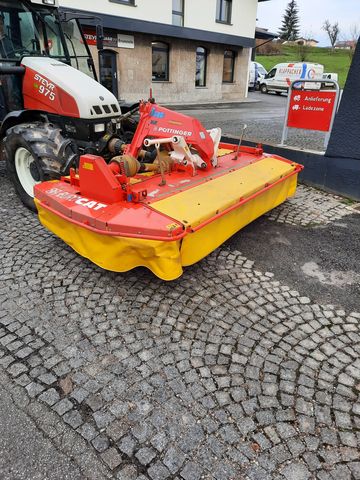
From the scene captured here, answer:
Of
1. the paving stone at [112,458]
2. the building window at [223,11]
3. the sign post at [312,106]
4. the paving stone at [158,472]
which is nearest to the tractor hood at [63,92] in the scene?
the sign post at [312,106]

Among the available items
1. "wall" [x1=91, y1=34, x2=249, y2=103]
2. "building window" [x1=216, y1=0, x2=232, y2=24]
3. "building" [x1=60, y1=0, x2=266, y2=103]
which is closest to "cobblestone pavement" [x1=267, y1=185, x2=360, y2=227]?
"building" [x1=60, y1=0, x2=266, y2=103]

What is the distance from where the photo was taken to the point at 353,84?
17.7 ft

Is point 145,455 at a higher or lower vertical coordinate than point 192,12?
lower

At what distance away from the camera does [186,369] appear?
2545 millimetres

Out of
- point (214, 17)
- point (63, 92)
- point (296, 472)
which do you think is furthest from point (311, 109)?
point (214, 17)

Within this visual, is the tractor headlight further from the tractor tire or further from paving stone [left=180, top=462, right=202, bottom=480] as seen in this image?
paving stone [left=180, top=462, right=202, bottom=480]

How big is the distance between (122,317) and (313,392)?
1.47 metres

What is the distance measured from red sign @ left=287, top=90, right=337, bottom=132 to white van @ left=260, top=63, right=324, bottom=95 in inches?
696

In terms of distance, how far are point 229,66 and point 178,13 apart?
5.37m

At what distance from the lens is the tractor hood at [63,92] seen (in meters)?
4.61

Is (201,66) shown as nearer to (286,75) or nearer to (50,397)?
(286,75)

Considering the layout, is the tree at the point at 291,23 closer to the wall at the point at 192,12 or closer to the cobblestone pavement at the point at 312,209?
the wall at the point at 192,12

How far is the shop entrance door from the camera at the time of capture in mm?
16125

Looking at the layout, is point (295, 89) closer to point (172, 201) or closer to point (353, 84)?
point (353, 84)
